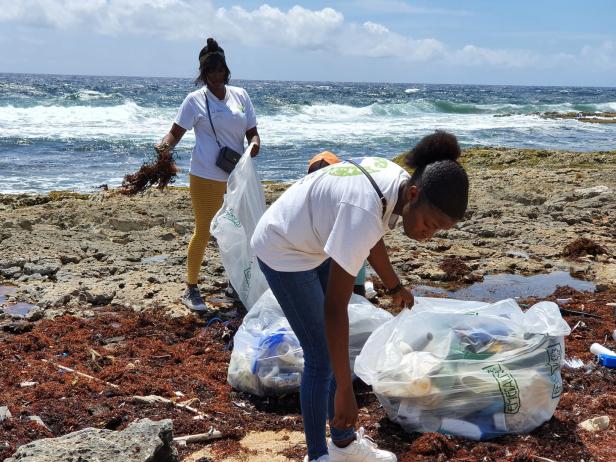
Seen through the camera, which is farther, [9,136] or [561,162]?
[9,136]

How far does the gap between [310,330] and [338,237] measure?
548 millimetres

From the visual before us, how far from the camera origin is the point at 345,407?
2449mm

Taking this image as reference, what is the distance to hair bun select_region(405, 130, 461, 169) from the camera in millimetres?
2312

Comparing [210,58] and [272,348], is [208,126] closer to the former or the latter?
[210,58]

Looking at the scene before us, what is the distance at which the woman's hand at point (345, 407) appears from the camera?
2.43 metres

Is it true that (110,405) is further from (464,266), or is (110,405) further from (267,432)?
(464,266)

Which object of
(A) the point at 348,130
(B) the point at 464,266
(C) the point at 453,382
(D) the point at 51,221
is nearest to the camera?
(C) the point at 453,382

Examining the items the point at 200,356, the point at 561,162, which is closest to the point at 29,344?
the point at 200,356

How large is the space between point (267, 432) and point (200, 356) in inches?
42.9

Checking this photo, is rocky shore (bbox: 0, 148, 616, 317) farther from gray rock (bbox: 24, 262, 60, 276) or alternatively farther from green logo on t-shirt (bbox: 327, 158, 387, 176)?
green logo on t-shirt (bbox: 327, 158, 387, 176)

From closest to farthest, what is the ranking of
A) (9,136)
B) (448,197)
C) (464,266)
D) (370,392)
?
1. (448,197)
2. (370,392)
3. (464,266)
4. (9,136)

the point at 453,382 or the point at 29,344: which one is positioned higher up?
the point at 453,382

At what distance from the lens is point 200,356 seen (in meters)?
4.30

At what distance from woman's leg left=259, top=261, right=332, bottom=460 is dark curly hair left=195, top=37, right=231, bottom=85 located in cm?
250
